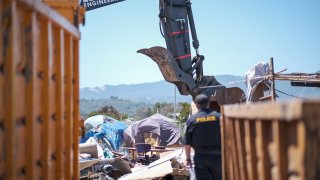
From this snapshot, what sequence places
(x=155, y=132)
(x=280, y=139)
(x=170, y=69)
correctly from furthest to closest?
(x=155, y=132), (x=170, y=69), (x=280, y=139)

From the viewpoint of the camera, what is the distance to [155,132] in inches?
928

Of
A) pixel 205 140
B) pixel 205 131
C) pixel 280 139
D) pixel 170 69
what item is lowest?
pixel 205 140

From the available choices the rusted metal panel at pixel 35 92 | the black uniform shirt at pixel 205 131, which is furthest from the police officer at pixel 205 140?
the rusted metal panel at pixel 35 92

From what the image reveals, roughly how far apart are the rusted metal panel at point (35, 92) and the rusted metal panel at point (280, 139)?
1.62 metres

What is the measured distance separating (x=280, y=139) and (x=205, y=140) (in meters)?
3.90

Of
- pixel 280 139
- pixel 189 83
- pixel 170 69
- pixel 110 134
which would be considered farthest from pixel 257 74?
pixel 110 134

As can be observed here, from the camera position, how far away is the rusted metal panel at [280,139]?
216cm

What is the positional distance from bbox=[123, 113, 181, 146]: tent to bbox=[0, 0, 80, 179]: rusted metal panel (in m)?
19.2

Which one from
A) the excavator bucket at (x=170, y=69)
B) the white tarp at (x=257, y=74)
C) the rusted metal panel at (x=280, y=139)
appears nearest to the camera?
the rusted metal panel at (x=280, y=139)

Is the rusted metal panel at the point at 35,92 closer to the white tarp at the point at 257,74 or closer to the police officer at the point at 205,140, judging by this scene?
the police officer at the point at 205,140

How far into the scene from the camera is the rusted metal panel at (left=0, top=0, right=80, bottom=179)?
2.53 metres

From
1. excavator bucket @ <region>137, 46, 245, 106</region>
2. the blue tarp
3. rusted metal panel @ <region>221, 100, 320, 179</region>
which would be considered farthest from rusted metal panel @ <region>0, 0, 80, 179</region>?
the blue tarp

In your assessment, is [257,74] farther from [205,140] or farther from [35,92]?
[35,92]

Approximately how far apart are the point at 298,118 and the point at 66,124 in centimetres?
243
